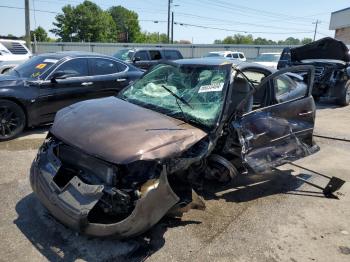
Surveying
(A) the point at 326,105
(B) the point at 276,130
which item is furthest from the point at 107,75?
(A) the point at 326,105

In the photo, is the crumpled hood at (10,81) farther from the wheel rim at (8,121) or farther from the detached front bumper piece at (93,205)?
the detached front bumper piece at (93,205)

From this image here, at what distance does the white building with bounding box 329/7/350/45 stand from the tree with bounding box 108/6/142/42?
6245 cm

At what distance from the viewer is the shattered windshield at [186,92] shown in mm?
3793

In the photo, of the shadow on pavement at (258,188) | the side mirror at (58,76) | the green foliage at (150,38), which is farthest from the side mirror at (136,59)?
the green foliage at (150,38)

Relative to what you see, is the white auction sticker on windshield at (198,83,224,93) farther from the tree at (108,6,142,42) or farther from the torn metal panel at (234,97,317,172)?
the tree at (108,6,142,42)

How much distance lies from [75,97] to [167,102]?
348cm

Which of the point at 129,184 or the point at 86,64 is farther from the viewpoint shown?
the point at 86,64

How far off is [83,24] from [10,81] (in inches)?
2935

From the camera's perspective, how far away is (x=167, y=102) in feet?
13.1

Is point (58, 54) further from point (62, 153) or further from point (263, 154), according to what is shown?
point (263, 154)

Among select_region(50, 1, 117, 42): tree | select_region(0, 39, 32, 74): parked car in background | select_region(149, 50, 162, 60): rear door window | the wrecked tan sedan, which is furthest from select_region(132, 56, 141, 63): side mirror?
select_region(50, 1, 117, 42): tree

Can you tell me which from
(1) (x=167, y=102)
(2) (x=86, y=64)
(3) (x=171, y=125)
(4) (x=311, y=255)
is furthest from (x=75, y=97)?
(4) (x=311, y=255)

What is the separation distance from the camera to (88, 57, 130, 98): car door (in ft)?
23.9

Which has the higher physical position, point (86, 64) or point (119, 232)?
point (86, 64)
